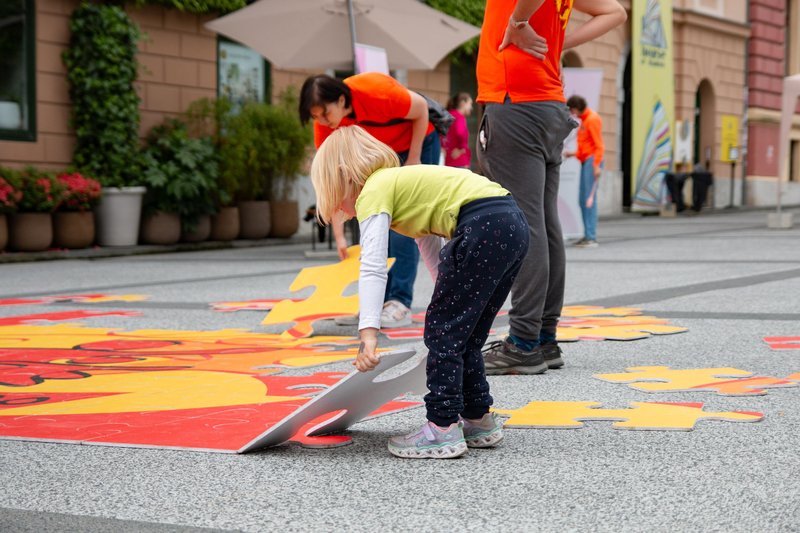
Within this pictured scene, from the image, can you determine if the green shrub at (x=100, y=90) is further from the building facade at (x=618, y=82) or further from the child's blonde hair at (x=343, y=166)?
the child's blonde hair at (x=343, y=166)

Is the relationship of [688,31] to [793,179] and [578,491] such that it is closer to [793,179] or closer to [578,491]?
[793,179]

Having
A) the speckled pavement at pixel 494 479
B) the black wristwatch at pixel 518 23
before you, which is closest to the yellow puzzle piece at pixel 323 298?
the speckled pavement at pixel 494 479

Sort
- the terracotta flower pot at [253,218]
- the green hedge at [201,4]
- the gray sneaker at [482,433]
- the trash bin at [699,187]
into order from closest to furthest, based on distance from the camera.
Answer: the gray sneaker at [482,433], the green hedge at [201,4], the terracotta flower pot at [253,218], the trash bin at [699,187]

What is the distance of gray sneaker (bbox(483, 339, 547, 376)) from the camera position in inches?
173

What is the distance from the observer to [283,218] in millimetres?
15617

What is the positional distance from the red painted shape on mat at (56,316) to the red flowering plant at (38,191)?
572 centimetres

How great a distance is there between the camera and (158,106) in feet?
49.0

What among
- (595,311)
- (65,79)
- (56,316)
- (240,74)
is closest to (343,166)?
(595,311)

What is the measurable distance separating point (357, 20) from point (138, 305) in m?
5.34

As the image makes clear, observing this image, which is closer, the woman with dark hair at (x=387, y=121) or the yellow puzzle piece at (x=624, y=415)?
the yellow puzzle piece at (x=624, y=415)

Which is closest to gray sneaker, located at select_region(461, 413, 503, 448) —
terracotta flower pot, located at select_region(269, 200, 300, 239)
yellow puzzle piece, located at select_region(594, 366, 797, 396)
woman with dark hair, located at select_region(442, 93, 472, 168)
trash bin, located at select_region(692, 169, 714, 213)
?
yellow puzzle piece, located at select_region(594, 366, 797, 396)

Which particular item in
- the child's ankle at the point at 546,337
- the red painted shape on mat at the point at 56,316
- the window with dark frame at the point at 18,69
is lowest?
the red painted shape on mat at the point at 56,316

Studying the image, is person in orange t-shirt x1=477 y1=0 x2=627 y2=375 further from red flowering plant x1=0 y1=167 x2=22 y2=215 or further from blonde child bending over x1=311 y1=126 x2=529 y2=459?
red flowering plant x1=0 y1=167 x2=22 y2=215

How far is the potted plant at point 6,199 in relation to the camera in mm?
11898
